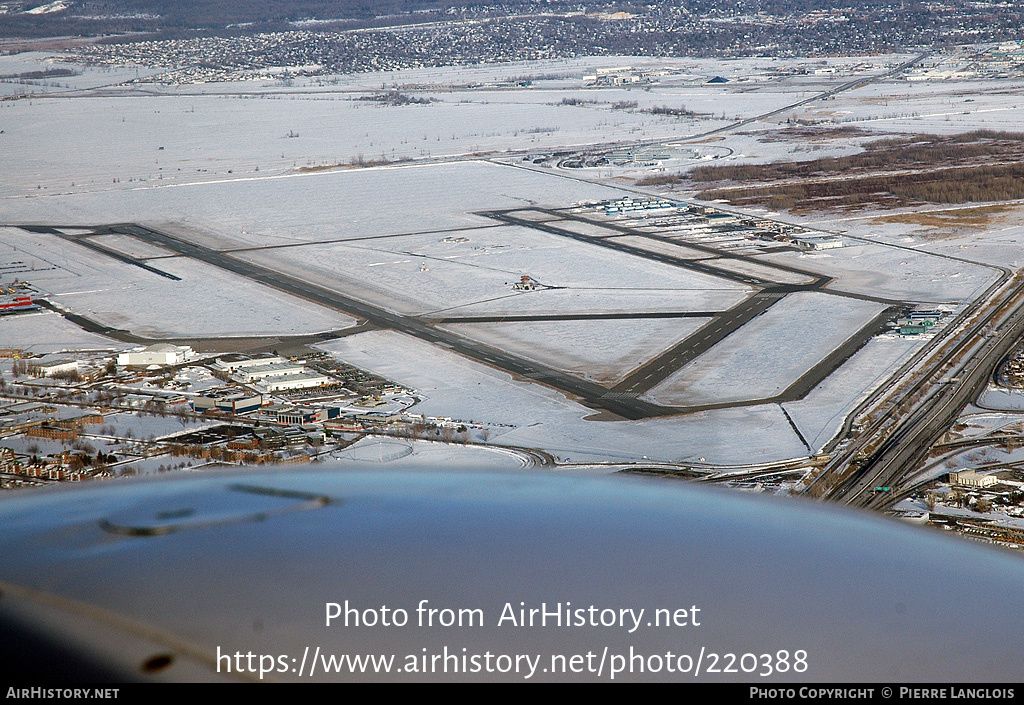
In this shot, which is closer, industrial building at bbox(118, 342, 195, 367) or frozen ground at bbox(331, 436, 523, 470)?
frozen ground at bbox(331, 436, 523, 470)

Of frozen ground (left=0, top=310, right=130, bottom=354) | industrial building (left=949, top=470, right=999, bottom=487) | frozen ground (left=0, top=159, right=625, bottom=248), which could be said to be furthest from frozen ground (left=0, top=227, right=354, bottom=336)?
industrial building (left=949, top=470, right=999, bottom=487)

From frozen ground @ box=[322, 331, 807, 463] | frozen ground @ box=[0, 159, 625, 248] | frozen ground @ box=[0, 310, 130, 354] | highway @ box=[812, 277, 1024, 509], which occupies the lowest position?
highway @ box=[812, 277, 1024, 509]

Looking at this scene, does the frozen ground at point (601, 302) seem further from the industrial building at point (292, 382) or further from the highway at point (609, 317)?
the industrial building at point (292, 382)

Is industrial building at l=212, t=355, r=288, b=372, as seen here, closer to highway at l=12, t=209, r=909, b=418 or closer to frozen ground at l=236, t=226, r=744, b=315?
highway at l=12, t=209, r=909, b=418

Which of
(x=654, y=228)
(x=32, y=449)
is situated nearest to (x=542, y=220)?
(x=654, y=228)

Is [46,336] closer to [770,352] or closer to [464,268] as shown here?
[464,268]

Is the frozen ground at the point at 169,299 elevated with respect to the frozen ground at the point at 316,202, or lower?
lower

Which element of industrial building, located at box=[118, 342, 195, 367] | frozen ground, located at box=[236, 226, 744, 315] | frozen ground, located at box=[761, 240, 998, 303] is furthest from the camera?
frozen ground, located at box=[236, 226, 744, 315]

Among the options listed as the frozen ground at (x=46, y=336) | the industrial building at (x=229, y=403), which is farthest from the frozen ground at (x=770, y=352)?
the frozen ground at (x=46, y=336)
